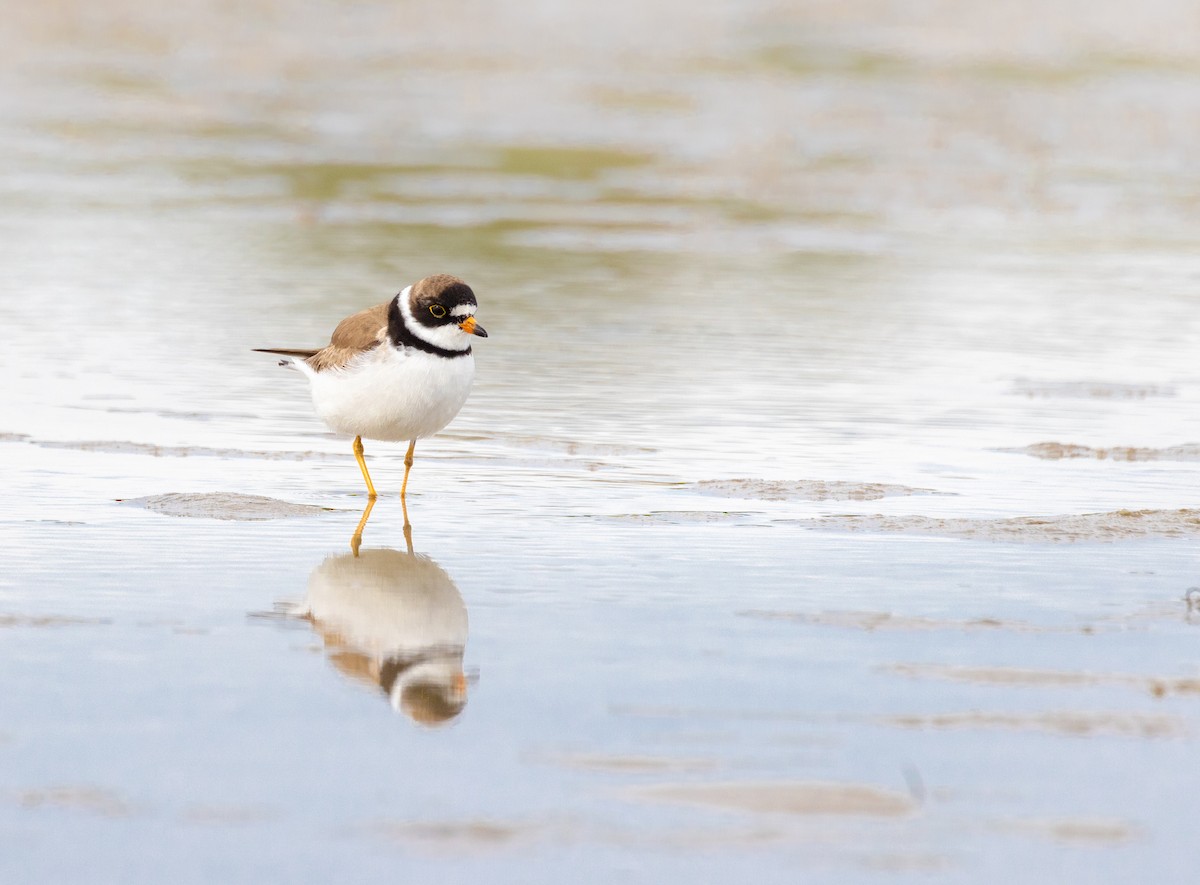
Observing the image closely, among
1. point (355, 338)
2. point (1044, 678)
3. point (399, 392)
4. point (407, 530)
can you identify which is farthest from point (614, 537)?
point (1044, 678)

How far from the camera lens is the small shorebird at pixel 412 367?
884cm

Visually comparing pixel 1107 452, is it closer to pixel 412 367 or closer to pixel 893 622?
pixel 412 367

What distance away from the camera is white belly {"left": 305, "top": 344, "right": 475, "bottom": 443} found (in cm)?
883

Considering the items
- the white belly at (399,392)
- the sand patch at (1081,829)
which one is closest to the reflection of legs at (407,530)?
the white belly at (399,392)

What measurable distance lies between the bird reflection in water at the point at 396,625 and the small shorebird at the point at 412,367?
3.98 feet

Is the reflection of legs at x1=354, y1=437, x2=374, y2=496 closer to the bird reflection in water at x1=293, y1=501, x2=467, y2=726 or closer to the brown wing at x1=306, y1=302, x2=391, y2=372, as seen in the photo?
the brown wing at x1=306, y1=302, x2=391, y2=372

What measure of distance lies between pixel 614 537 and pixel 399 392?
1.50m

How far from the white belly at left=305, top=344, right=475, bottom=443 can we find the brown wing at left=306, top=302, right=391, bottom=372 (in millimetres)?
55

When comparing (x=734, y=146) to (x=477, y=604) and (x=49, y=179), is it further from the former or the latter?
(x=477, y=604)

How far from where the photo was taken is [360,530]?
8.04m

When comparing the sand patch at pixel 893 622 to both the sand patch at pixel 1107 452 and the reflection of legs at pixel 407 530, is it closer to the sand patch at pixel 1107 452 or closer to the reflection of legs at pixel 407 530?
the reflection of legs at pixel 407 530

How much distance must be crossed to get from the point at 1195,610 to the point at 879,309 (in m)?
8.71

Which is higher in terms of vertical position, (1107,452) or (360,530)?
(1107,452)

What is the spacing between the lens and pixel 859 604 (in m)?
6.70
